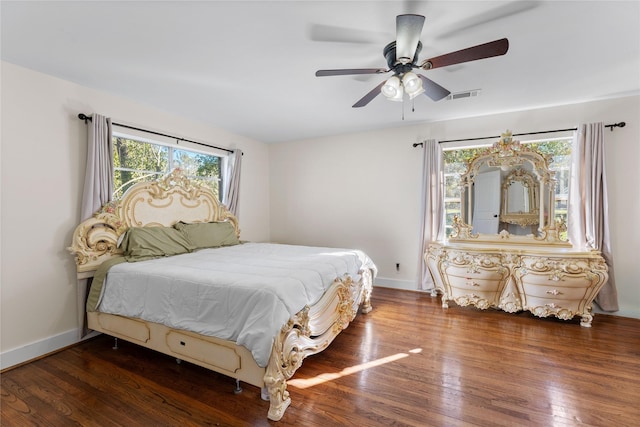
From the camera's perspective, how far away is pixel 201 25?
1870 millimetres

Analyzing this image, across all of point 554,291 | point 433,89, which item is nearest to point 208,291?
point 433,89

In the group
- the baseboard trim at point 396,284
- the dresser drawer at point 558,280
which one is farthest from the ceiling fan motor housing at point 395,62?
the baseboard trim at point 396,284

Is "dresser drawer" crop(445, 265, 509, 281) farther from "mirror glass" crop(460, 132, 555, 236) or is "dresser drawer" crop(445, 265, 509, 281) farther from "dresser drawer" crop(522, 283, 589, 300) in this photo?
"mirror glass" crop(460, 132, 555, 236)

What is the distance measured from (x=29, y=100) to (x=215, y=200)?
210 cm

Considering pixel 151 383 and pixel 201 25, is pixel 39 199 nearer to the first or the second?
pixel 151 383

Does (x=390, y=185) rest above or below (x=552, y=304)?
above

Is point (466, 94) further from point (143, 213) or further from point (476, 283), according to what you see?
point (143, 213)

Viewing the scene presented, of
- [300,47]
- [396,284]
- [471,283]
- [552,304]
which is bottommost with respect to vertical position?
[396,284]

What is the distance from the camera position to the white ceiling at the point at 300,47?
1.72 metres

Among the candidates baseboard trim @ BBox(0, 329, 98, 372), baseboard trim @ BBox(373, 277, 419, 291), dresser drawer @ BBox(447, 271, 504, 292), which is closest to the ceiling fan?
dresser drawer @ BBox(447, 271, 504, 292)

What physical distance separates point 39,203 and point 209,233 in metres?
1.61

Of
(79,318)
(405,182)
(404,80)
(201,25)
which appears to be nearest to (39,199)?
(79,318)

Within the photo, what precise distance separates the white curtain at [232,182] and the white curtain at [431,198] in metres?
2.86

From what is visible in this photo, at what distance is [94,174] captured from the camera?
276 centimetres
